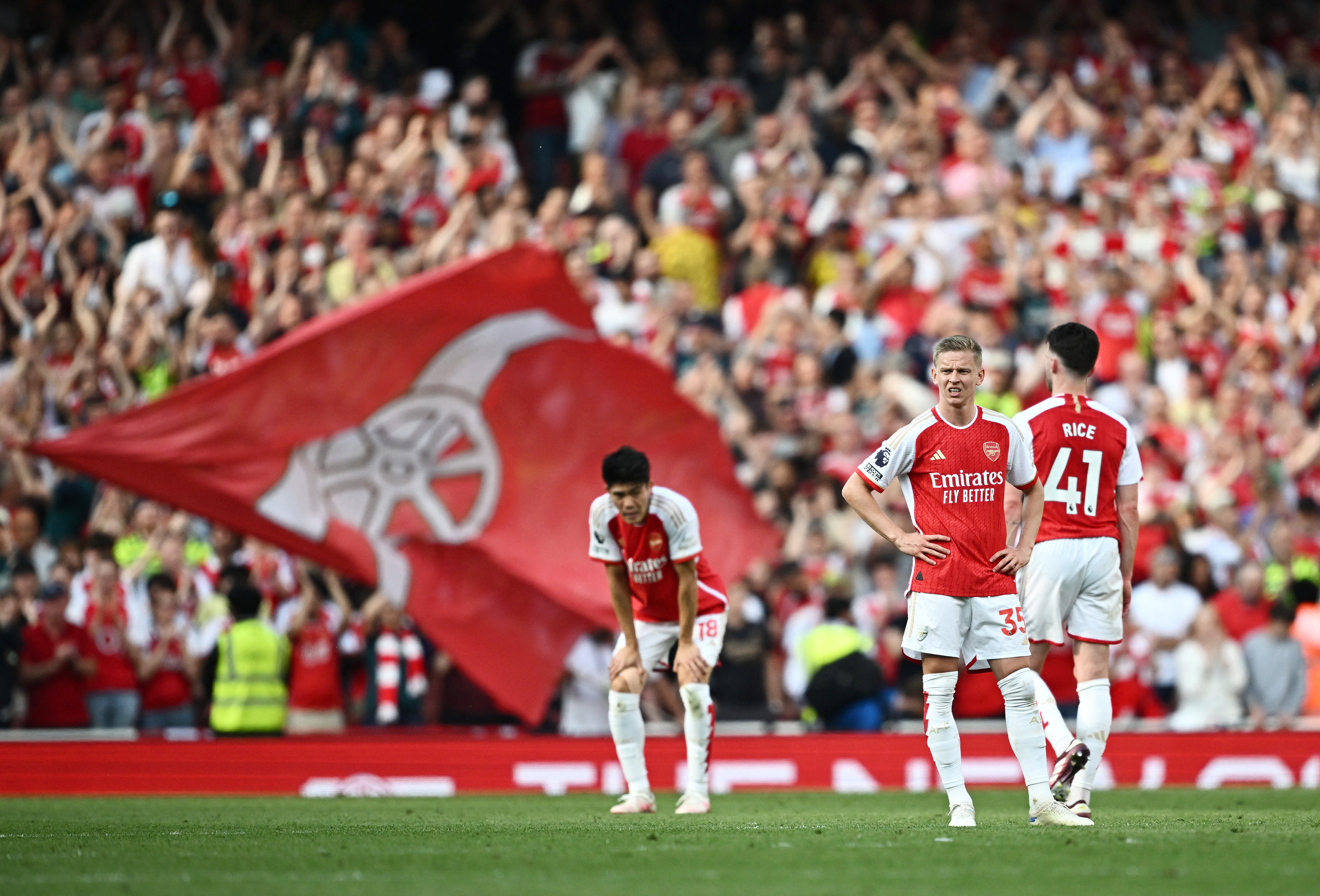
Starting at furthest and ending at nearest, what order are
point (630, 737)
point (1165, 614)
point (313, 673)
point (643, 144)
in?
point (643, 144) → point (1165, 614) → point (313, 673) → point (630, 737)

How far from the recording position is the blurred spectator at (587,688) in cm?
1512

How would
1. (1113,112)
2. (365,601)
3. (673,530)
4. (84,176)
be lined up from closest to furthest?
(673,530) < (365,601) < (84,176) < (1113,112)

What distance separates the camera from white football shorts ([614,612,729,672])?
35.2 ft

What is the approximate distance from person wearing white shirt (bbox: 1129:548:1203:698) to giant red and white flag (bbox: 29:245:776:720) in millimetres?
3235

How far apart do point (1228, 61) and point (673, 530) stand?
15823 millimetres

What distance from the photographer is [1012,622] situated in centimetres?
850

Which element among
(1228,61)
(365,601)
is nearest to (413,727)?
(365,601)

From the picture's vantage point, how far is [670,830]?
880 cm

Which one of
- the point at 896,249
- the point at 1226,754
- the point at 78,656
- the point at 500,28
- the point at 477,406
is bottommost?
the point at 1226,754

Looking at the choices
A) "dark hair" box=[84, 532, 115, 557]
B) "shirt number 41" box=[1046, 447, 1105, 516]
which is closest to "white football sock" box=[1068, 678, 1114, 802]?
"shirt number 41" box=[1046, 447, 1105, 516]

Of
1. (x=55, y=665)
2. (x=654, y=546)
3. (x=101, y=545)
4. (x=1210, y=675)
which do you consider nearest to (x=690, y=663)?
(x=654, y=546)

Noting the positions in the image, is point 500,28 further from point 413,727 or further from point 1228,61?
point 413,727

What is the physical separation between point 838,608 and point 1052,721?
18.3 feet

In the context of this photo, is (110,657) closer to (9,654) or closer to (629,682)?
(9,654)
